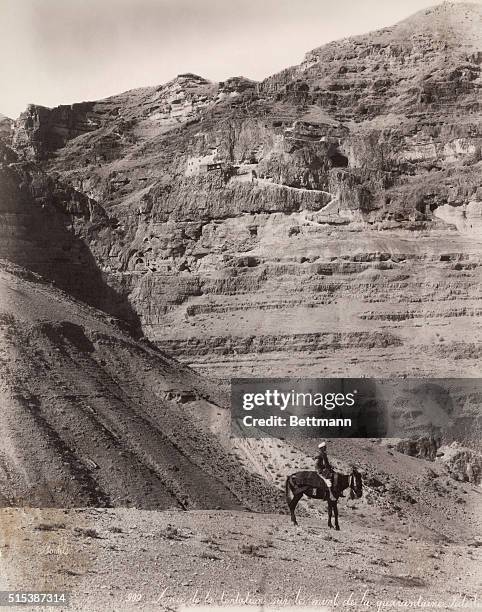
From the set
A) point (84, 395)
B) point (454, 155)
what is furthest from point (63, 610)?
point (454, 155)

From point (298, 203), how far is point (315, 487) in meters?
14.0

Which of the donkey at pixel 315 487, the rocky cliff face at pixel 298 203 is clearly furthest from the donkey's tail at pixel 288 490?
the rocky cliff face at pixel 298 203

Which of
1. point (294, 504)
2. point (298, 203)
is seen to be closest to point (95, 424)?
point (294, 504)

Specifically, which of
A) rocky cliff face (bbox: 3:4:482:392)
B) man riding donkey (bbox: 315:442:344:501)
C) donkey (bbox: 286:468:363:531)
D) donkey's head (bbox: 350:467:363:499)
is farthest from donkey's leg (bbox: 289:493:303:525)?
rocky cliff face (bbox: 3:4:482:392)

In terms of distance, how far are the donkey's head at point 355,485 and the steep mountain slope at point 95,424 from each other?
1.75m

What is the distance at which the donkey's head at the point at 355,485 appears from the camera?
21594mm

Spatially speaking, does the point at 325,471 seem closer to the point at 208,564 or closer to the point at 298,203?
the point at 208,564

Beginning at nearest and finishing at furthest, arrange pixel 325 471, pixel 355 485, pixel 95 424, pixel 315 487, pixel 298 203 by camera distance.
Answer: pixel 325 471 → pixel 315 487 → pixel 355 485 → pixel 95 424 → pixel 298 203

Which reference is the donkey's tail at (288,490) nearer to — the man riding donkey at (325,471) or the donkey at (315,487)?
the donkey at (315,487)

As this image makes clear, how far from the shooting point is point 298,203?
3338 cm

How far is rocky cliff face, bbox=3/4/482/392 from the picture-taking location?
29703mm

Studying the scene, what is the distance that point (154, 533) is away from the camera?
19.8 metres

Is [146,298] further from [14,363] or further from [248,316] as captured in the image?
[14,363]

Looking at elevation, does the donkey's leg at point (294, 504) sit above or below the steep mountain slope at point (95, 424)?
below
